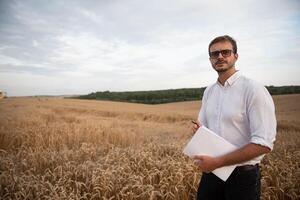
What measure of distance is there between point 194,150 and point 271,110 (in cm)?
64

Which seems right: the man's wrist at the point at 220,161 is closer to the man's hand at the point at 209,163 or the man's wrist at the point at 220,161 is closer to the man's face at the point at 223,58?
the man's hand at the point at 209,163

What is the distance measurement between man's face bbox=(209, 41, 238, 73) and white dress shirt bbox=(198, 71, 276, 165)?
9 cm

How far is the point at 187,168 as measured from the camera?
4.92 m

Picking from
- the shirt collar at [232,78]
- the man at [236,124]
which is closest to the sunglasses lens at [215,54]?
the man at [236,124]

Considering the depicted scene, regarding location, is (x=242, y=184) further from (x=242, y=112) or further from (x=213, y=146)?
(x=242, y=112)

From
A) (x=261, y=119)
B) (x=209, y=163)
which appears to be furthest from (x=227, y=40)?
(x=209, y=163)

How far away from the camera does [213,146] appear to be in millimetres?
2211

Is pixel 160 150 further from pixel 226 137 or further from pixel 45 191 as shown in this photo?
pixel 226 137

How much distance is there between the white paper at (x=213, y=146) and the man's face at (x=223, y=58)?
492 mm

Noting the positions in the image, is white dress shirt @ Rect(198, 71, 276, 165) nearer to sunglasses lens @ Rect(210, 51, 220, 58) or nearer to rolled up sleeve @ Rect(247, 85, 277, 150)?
rolled up sleeve @ Rect(247, 85, 277, 150)

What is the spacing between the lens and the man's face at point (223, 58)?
227cm

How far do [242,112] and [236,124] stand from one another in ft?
0.33

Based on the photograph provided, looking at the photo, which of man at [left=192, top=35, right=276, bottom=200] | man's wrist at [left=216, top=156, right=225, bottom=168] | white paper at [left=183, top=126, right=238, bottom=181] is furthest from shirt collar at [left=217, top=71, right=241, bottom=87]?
man's wrist at [left=216, top=156, right=225, bottom=168]

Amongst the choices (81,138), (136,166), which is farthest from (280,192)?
(81,138)
